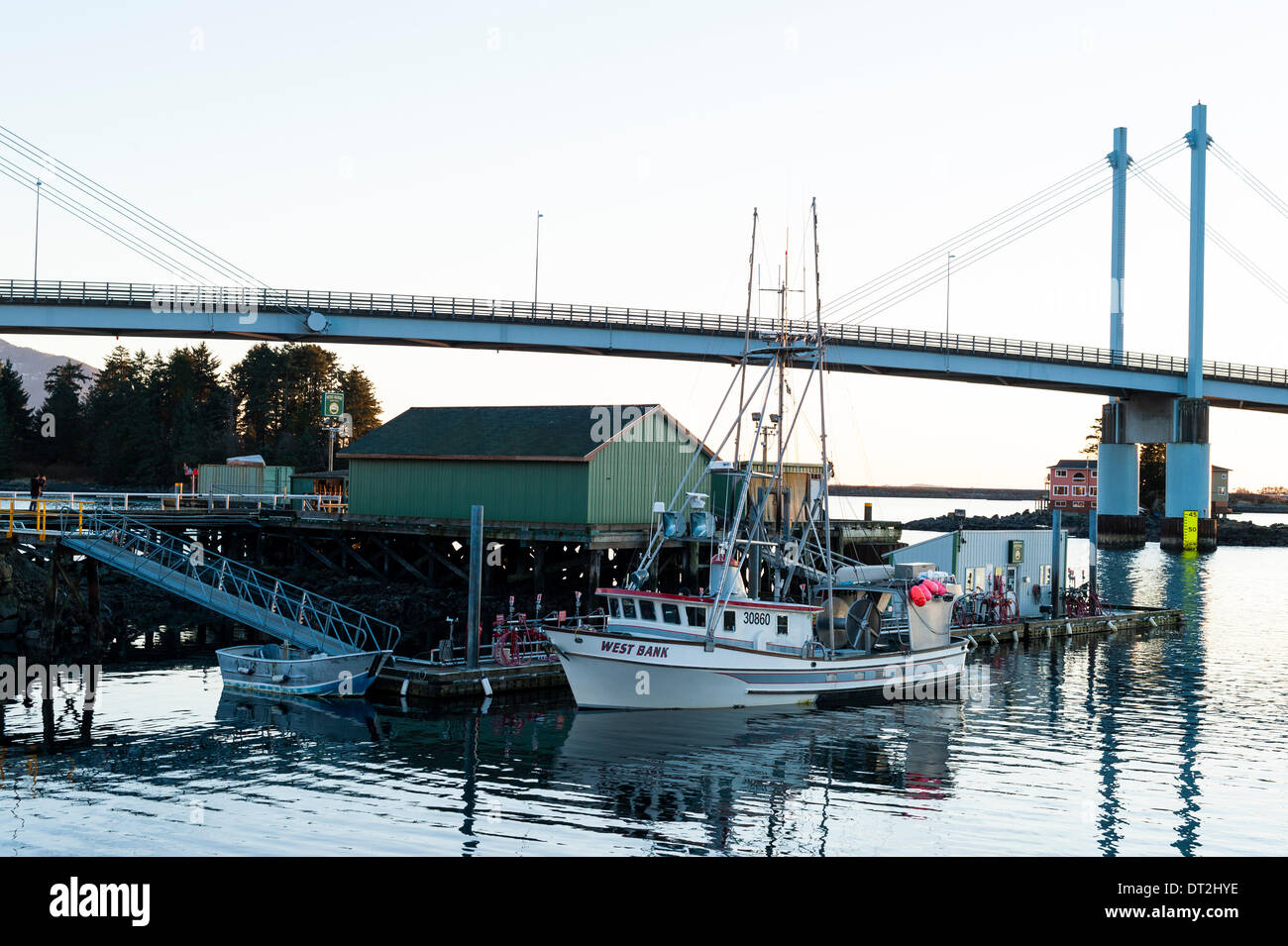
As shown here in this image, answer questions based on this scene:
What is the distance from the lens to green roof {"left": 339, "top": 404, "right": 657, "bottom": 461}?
45.6m

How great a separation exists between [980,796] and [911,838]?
3.54 m

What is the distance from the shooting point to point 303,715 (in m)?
28.7

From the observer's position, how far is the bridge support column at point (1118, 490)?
119500mm

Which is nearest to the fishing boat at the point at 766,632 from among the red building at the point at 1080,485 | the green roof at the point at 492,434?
the green roof at the point at 492,434

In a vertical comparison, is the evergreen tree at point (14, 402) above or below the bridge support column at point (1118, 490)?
above

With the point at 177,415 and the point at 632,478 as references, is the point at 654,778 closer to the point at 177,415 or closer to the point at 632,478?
the point at 632,478

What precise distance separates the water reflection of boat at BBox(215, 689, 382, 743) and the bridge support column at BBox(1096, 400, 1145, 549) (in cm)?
10595

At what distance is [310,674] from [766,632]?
12673mm

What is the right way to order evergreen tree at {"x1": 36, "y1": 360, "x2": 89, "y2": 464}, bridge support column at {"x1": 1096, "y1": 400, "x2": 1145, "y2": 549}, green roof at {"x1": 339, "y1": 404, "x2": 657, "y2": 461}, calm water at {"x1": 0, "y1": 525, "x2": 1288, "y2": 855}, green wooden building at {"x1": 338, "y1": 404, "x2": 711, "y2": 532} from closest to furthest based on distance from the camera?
calm water at {"x1": 0, "y1": 525, "x2": 1288, "y2": 855} < green wooden building at {"x1": 338, "y1": 404, "x2": 711, "y2": 532} < green roof at {"x1": 339, "y1": 404, "x2": 657, "y2": 461} < evergreen tree at {"x1": 36, "y1": 360, "x2": 89, "y2": 464} < bridge support column at {"x1": 1096, "y1": 400, "x2": 1145, "y2": 549}

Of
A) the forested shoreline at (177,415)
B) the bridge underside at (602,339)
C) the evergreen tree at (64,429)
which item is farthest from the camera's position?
the evergreen tree at (64,429)

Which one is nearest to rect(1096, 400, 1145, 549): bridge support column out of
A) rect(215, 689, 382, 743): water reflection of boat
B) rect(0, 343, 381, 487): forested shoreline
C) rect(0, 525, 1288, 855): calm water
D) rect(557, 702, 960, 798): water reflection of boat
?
rect(0, 343, 381, 487): forested shoreline

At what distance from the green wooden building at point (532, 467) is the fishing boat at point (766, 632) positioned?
10369mm

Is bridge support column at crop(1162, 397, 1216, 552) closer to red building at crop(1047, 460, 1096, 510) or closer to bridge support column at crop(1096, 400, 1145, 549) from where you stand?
bridge support column at crop(1096, 400, 1145, 549)

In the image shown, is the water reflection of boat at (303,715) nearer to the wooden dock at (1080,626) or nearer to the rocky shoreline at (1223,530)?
the wooden dock at (1080,626)
